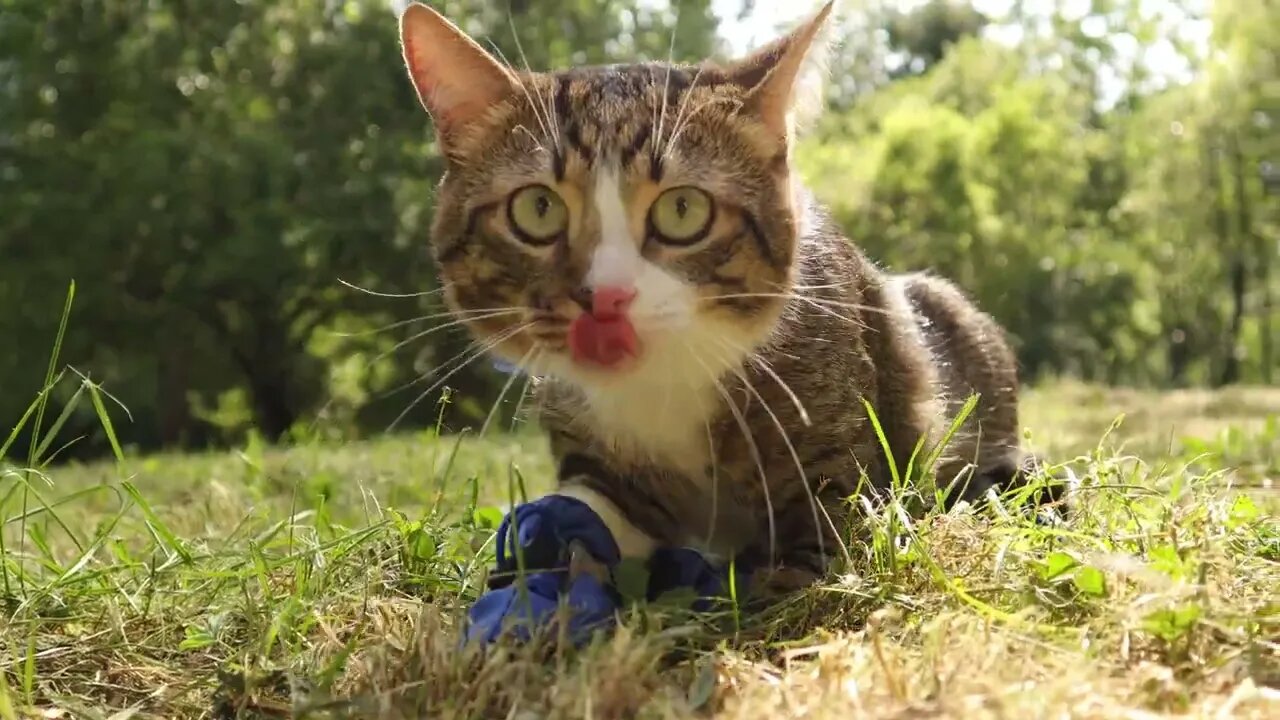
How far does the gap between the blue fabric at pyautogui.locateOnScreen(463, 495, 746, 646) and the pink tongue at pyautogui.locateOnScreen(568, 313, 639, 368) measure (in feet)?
0.85

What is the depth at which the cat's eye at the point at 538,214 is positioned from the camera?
1.39 m

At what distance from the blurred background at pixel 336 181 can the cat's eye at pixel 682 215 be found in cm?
331

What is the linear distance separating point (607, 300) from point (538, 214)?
230 mm

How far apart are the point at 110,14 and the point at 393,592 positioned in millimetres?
9162

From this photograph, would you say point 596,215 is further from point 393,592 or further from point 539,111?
point 393,592

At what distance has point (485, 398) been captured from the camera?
6.64 meters

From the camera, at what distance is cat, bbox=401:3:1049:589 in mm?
1349

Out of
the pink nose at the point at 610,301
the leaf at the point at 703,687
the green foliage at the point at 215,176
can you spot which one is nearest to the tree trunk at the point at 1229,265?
the green foliage at the point at 215,176

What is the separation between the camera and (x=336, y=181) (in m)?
8.70

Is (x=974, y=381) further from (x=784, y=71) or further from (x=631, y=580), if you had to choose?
(x=631, y=580)

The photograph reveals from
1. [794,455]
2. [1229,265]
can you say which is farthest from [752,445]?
[1229,265]

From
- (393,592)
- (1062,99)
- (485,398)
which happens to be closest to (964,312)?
(393,592)

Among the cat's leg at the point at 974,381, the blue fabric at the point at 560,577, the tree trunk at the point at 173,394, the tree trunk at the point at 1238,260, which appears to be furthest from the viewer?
the tree trunk at the point at 1238,260

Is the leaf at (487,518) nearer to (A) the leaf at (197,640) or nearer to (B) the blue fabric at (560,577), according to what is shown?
(B) the blue fabric at (560,577)
